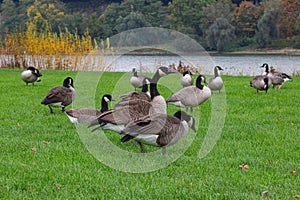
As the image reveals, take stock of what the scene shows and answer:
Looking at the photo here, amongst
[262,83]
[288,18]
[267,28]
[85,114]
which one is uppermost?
[288,18]

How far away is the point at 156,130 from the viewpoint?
611 centimetres

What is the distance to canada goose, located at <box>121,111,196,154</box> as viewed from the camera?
6047 millimetres

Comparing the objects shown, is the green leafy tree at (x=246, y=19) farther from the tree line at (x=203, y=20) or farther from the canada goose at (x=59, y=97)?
the canada goose at (x=59, y=97)

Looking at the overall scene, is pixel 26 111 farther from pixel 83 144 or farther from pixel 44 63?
pixel 44 63

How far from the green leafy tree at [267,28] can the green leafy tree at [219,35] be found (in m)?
3.68

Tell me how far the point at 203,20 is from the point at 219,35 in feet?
11.5

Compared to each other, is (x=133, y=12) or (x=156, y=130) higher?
(x=133, y=12)

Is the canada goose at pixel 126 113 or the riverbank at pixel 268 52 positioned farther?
the riverbank at pixel 268 52

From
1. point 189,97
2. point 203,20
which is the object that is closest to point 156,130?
point 189,97

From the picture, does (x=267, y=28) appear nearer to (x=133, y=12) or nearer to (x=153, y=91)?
(x=133, y=12)

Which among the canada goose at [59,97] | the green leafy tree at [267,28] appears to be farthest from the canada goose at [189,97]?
the green leafy tree at [267,28]

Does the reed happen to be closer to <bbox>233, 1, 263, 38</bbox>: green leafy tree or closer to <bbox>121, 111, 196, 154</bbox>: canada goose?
<bbox>121, 111, 196, 154</bbox>: canada goose

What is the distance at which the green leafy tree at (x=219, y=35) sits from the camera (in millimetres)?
51112

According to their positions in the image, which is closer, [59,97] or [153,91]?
[153,91]
